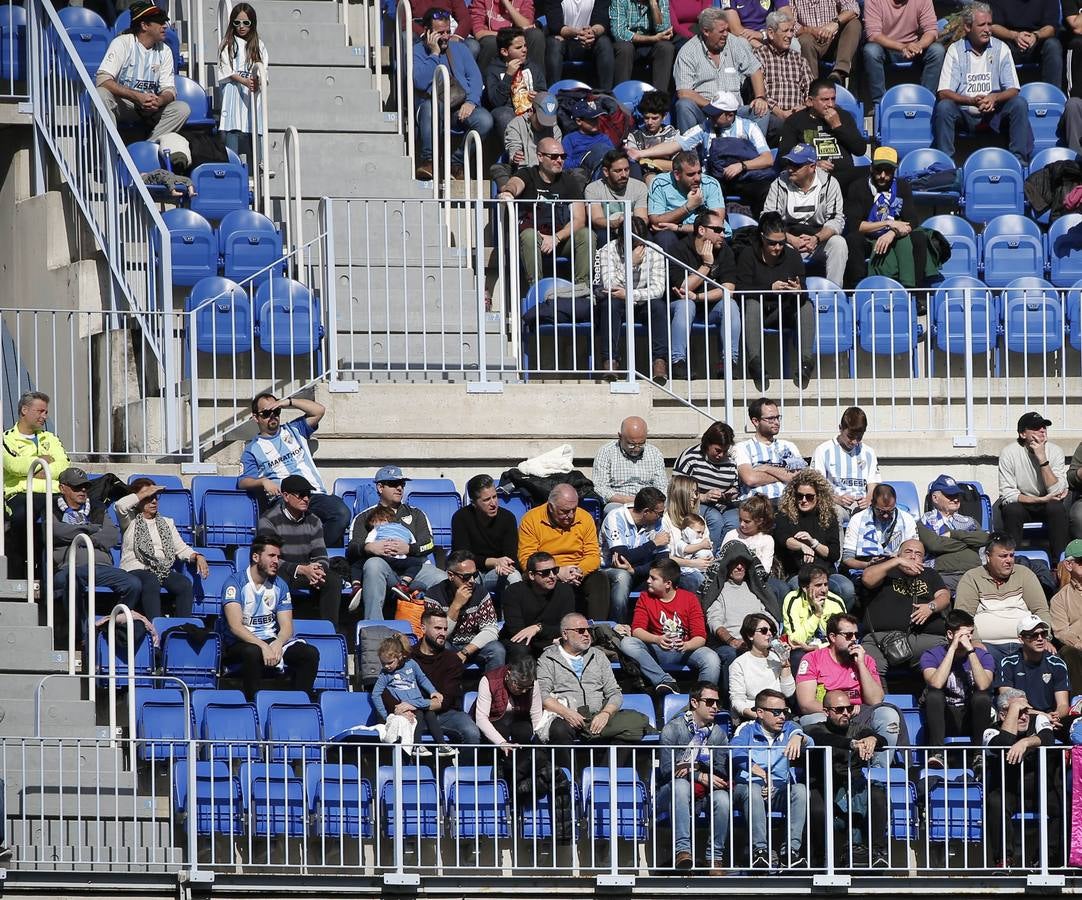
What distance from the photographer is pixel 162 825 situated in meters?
14.4

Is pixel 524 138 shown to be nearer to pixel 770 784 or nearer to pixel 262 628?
pixel 262 628

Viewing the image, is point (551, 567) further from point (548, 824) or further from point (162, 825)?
point (162, 825)

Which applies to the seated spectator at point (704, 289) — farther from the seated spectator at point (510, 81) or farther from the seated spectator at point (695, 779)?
the seated spectator at point (695, 779)

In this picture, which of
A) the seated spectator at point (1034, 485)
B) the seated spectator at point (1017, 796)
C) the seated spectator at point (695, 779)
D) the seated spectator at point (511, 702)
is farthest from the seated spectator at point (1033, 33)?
the seated spectator at point (511, 702)

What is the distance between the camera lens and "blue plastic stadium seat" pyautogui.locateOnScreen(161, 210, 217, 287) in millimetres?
18484

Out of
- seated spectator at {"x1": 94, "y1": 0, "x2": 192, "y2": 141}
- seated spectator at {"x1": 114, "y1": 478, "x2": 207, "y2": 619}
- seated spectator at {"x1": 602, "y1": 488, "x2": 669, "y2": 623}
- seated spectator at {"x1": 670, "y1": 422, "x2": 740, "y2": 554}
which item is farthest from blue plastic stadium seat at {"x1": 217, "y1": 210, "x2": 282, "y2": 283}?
seated spectator at {"x1": 602, "y1": 488, "x2": 669, "y2": 623}

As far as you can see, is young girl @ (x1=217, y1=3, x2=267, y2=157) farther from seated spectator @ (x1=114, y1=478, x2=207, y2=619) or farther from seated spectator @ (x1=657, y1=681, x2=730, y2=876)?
seated spectator @ (x1=657, y1=681, x2=730, y2=876)

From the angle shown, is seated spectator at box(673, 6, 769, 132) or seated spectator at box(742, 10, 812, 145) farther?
seated spectator at box(742, 10, 812, 145)

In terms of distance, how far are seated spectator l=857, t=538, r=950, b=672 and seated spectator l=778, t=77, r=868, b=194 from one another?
4.75 meters

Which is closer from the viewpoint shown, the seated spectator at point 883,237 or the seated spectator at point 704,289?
the seated spectator at point 704,289

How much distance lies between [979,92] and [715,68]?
2253 mm

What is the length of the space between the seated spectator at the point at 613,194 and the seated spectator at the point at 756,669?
408 cm

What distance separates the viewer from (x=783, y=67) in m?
21.1

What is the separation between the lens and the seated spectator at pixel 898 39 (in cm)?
2148
